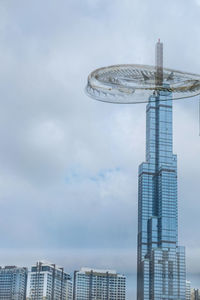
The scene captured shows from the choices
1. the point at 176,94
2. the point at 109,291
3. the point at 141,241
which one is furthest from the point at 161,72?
the point at 141,241

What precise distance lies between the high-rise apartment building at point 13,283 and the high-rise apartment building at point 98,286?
646 cm

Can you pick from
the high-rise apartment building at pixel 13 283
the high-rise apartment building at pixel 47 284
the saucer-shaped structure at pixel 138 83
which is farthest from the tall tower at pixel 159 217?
the saucer-shaped structure at pixel 138 83

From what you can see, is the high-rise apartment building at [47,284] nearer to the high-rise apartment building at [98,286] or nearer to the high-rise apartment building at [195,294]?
the high-rise apartment building at [98,286]

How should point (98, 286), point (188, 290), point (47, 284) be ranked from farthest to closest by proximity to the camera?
point (188, 290) → point (98, 286) → point (47, 284)

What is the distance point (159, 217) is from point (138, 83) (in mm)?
64498

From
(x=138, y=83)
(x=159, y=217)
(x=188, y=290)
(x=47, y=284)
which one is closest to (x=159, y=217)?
(x=159, y=217)

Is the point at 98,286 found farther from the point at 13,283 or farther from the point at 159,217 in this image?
the point at 159,217

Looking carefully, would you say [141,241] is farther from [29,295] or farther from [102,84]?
[102,84]

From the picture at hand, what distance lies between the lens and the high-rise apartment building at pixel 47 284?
6869 centimetres

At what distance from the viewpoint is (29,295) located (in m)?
69.6

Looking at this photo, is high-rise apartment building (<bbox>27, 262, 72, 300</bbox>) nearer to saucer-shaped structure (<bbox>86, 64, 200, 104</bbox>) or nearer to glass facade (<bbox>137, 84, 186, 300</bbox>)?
glass facade (<bbox>137, 84, 186, 300</bbox>)

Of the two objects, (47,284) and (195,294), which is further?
(195,294)

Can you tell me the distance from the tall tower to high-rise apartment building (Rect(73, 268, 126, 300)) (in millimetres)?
4720

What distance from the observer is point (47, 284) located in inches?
2724
